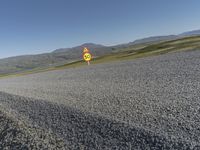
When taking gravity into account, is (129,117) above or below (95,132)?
above

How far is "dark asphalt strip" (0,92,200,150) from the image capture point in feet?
13.9

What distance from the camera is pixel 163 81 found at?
29.6ft

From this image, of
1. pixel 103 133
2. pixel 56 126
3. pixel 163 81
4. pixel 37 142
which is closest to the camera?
pixel 103 133

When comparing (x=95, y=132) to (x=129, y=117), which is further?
(x=129, y=117)

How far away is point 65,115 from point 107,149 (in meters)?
3.12

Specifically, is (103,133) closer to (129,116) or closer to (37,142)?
(129,116)

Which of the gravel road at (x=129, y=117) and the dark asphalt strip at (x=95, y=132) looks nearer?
the dark asphalt strip at (x=95, y=132)

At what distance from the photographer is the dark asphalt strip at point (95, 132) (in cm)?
424

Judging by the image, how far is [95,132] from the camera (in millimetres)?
5352

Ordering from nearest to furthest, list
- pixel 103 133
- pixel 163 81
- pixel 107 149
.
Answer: pixel 107 149
pixel 103 133
pixel 163 81

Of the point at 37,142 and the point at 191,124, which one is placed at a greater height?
the point at 191,124

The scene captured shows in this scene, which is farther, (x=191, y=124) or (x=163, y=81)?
(x=163, y=81)

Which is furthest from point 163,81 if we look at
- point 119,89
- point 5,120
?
→ point 5,120

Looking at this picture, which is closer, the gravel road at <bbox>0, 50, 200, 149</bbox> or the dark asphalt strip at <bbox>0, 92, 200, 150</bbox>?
the dark asphalt strip at <bbox>0, 92, 200, 150</bbox>
